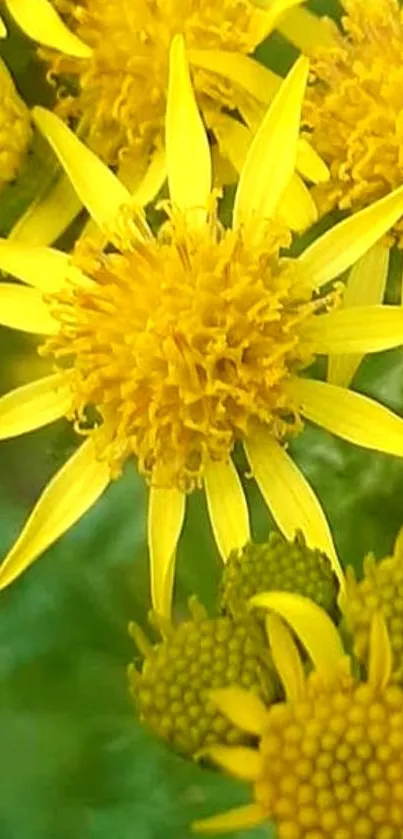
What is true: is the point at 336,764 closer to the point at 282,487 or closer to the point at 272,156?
the point at 282,487

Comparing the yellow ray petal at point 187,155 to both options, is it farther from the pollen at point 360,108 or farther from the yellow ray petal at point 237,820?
the yellow ray petal at point 237,820

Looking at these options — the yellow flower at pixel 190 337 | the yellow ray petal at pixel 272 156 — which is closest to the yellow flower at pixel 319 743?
the yellow flower at pixel 190 337

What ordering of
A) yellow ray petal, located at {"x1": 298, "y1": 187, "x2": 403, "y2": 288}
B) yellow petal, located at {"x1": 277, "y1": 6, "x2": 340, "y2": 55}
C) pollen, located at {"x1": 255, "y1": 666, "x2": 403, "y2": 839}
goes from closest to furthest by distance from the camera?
pollen, located at {"x1": 255, "y1": 666, "x2": 403, "y2": 839}
yellow ray petal, located at {"x1": 298, "y1": 187, "x2": 403, "y2": 288}
yellow petal, located at {"x1": 277, "y1": 6, "x2": 340, "y2": 55}

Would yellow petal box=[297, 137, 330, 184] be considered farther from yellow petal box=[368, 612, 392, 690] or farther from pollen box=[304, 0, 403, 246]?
yellow petal box=[368, 612, 392, 690]

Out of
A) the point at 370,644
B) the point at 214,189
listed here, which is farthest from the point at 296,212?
the point at 370,644

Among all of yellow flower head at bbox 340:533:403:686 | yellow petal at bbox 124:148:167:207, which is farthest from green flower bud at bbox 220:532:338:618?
yellow petal at bbox 124:148:167:207
